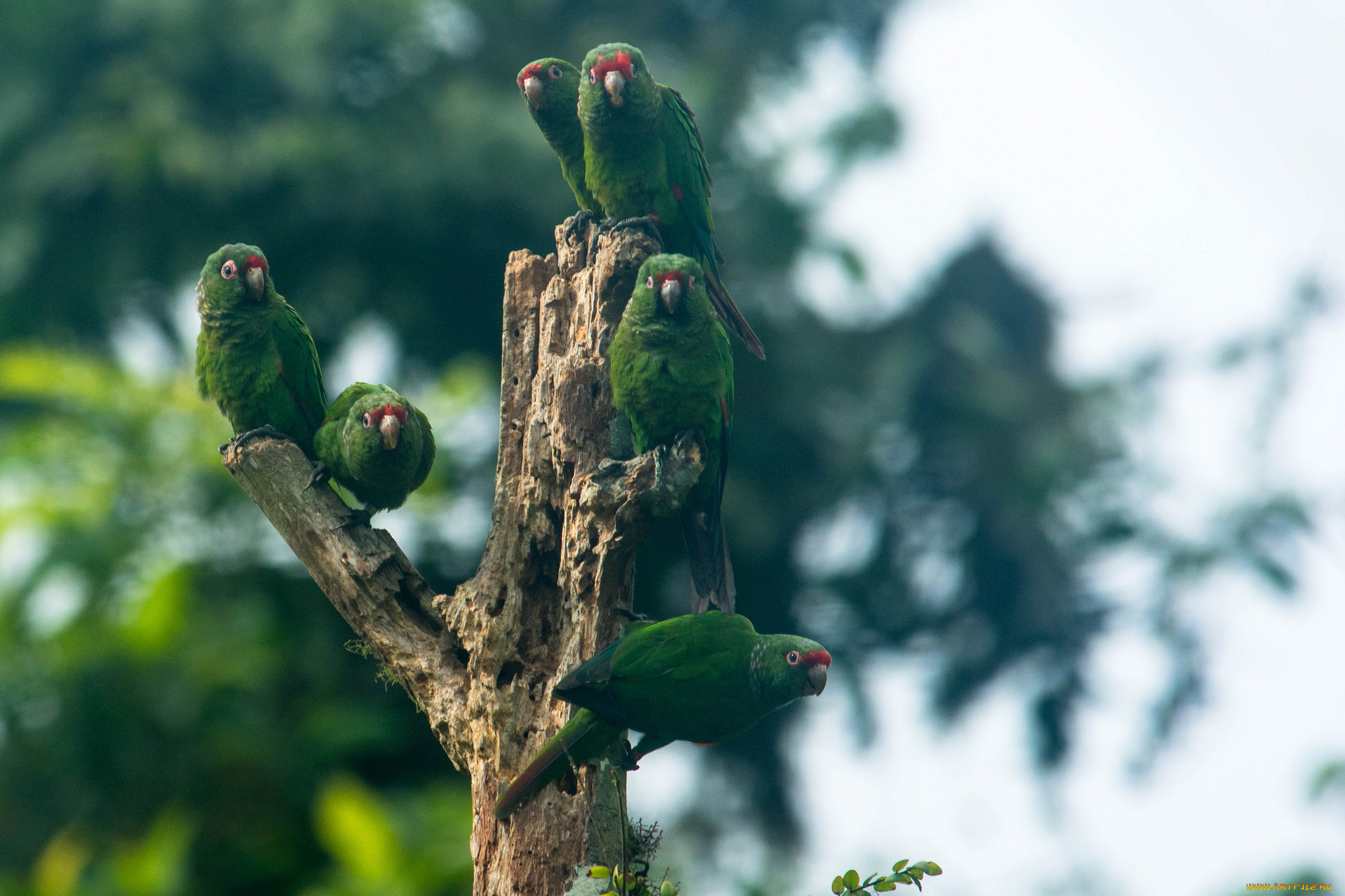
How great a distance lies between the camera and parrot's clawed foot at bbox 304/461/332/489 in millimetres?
3527

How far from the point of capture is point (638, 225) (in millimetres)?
3908

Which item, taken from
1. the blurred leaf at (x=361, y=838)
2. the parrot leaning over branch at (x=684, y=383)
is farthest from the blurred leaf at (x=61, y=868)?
the parrot leaning over branch at (x=684, y=383)

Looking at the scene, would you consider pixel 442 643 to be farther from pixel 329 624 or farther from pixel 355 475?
pixel 329 624

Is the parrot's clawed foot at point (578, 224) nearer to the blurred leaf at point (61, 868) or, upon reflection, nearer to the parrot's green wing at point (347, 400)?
the parrot's green wing at point (347, 400)

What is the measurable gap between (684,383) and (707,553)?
0.60 meters

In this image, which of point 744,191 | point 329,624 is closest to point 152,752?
point 329,624

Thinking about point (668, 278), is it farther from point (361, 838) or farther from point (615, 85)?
point (361, 838)

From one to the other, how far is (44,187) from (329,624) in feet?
19.5

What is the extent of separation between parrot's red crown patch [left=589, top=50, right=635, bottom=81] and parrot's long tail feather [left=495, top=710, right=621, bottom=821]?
2.27 meters

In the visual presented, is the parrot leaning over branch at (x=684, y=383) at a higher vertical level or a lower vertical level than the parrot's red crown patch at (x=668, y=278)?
lower

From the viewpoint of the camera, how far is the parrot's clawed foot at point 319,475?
139 inches

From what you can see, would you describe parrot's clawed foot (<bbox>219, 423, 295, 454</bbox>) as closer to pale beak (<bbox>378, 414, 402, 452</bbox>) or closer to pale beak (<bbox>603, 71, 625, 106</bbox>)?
pale beak (<bbox>378, 414, 402, 452</bbox>)

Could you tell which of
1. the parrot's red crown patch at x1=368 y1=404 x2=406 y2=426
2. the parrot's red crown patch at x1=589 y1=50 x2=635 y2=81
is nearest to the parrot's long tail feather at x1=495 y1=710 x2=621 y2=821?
the parrot's red crown patch at x1=368 y1=404 x2=406 y2=426

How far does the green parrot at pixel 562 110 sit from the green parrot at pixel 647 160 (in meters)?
0.10
